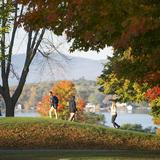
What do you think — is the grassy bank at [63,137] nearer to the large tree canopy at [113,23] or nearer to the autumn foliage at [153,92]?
the autumn foliage at [153,92]

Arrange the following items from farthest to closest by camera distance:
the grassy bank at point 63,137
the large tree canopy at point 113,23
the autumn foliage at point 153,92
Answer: the autumn foliage at point 153,92 < the grassy bank at point 63,137 < the large tree canopy at point 113,23

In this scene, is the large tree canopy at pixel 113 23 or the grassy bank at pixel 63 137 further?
the grassy bank at pixel 63 137

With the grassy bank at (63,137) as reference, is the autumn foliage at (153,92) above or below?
above

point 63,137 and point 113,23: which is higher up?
point 113,23

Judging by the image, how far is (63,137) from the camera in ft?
94.7

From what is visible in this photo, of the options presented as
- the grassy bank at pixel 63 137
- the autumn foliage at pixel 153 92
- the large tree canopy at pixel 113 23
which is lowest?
the grassy bank at pixel 63 137

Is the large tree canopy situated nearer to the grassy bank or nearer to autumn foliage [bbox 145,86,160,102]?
the grassy bank

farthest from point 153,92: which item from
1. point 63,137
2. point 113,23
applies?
point 113,23

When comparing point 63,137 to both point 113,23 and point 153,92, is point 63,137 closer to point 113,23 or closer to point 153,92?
point 153,92

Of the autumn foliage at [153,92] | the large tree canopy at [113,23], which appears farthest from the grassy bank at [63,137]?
the large tree canopy at [113,23]

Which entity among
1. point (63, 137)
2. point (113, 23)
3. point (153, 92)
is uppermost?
point (113, 23)

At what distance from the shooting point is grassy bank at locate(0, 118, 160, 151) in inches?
1101

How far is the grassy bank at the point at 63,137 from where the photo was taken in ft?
91.7

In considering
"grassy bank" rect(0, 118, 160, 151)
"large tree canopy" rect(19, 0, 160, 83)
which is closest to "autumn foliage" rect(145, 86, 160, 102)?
"grassy bank" rect(0, 118, 160, 151)
